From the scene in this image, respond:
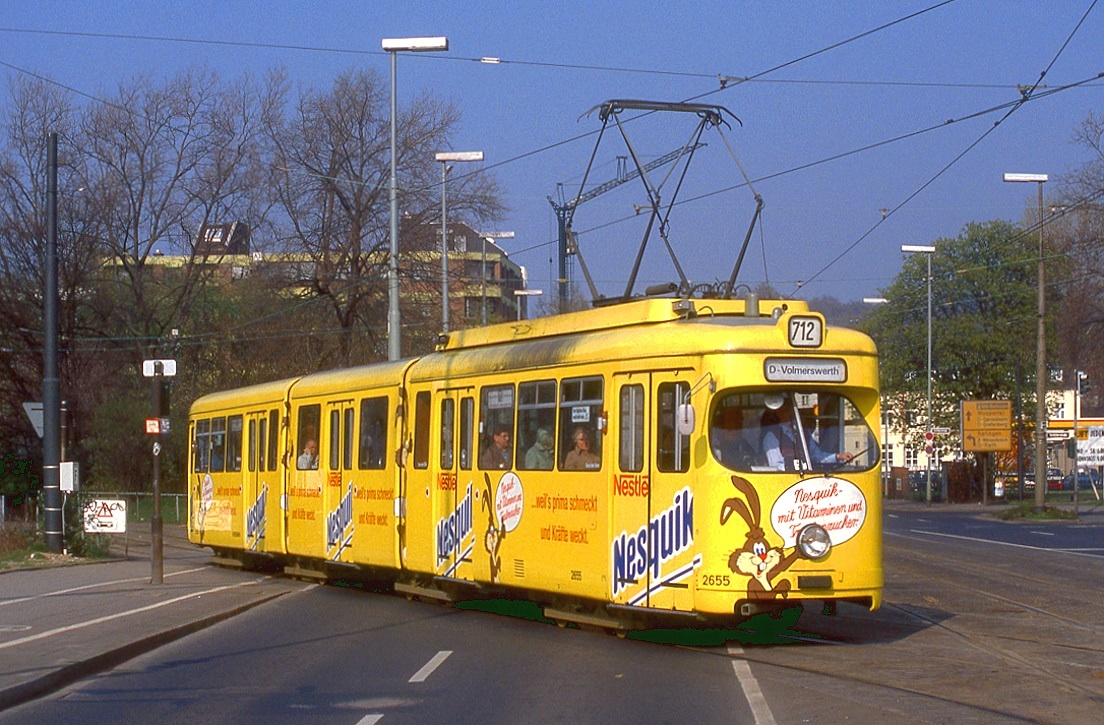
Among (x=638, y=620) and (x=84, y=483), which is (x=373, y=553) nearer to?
(x=638, y=620)

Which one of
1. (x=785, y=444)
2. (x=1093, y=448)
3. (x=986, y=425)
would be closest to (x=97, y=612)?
(x=785, y=444)

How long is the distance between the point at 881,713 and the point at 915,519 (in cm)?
3543

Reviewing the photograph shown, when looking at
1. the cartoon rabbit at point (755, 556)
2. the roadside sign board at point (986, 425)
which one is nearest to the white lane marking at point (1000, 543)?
the cartoon rabbit at point (755, 556)

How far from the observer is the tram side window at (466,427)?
55.4ft

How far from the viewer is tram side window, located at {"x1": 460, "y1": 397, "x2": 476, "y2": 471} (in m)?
16.9

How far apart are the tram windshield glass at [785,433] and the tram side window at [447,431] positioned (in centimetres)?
519

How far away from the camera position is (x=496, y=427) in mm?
16266

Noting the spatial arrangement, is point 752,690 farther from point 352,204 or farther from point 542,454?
point 352,204

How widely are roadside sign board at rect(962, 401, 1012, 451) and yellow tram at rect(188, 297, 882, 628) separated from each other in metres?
44.4

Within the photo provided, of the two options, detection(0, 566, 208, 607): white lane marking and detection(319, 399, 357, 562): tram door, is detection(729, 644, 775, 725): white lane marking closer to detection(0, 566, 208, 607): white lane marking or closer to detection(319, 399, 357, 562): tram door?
detection(319, 399, 357, 562): tram door

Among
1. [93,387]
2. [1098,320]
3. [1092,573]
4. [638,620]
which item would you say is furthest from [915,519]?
[638,620]

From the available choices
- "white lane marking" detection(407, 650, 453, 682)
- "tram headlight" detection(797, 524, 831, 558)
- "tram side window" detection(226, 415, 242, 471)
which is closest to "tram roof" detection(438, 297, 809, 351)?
"tram headlight" detection(797, 524, 831, 558)

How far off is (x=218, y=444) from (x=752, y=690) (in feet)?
57.7

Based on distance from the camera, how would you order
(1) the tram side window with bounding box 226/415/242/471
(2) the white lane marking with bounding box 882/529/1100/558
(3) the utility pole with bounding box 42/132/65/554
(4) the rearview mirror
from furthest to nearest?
(2) the white lane marking with bounding box 882/529/1100/558
(1) the tram side window with bounding box 226/415/242/471
(3) the utility pole with bounding box 42/132/65/554
(4) the rearview mirror
